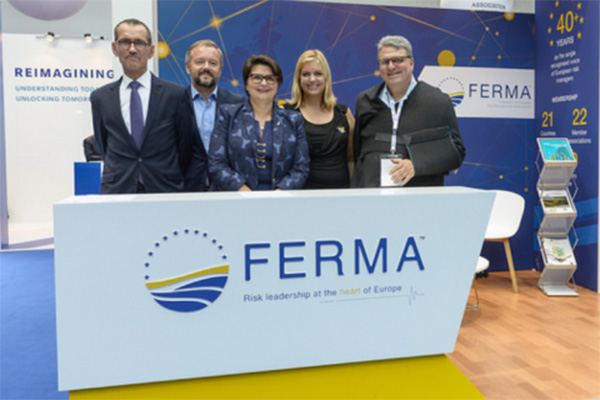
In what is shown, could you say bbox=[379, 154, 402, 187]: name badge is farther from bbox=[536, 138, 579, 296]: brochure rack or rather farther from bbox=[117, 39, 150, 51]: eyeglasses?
bbox=[536, 138, 579, 296]: brochure rack

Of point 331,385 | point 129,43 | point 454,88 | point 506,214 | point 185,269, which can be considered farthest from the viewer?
point 454,88

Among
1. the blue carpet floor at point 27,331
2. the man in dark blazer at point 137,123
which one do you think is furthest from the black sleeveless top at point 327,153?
the blue carpet floor at point 27,331

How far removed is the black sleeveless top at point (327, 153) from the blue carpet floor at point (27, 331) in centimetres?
164

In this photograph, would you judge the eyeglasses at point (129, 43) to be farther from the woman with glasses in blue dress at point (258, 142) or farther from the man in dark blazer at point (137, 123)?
the woman with glasses in blue dress at point (258, 142)

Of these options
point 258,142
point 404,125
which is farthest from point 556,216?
point 258,142

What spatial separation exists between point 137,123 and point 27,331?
2041 millimetres

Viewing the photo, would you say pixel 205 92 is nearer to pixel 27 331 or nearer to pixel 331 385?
pixel 331 385

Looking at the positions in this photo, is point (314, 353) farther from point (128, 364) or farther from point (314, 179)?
point (314, 179)

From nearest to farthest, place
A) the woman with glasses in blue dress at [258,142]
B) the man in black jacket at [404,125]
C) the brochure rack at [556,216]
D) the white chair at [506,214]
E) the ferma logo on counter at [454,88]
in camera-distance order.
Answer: the woman with glasses in blue dress at [258,142] < the man in black jacket at [404,125] < the brochure rack at [556,216] < the white chair at [506,214] < the ferma logo on counter at [454,88]

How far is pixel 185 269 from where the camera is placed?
1.28 metres

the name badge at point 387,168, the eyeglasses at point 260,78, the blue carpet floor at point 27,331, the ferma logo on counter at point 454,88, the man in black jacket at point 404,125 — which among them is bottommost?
the blue carpet floor at point 27,331

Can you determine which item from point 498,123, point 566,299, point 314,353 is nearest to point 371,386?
point 314,353

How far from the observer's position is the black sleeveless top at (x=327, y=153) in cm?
274

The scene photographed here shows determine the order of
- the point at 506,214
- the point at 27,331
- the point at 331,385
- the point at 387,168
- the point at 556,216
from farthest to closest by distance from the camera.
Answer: the point at 506,214 < the point at 556,216 < the point at 27,331 < the point at 387,168 < the point at 331,385
